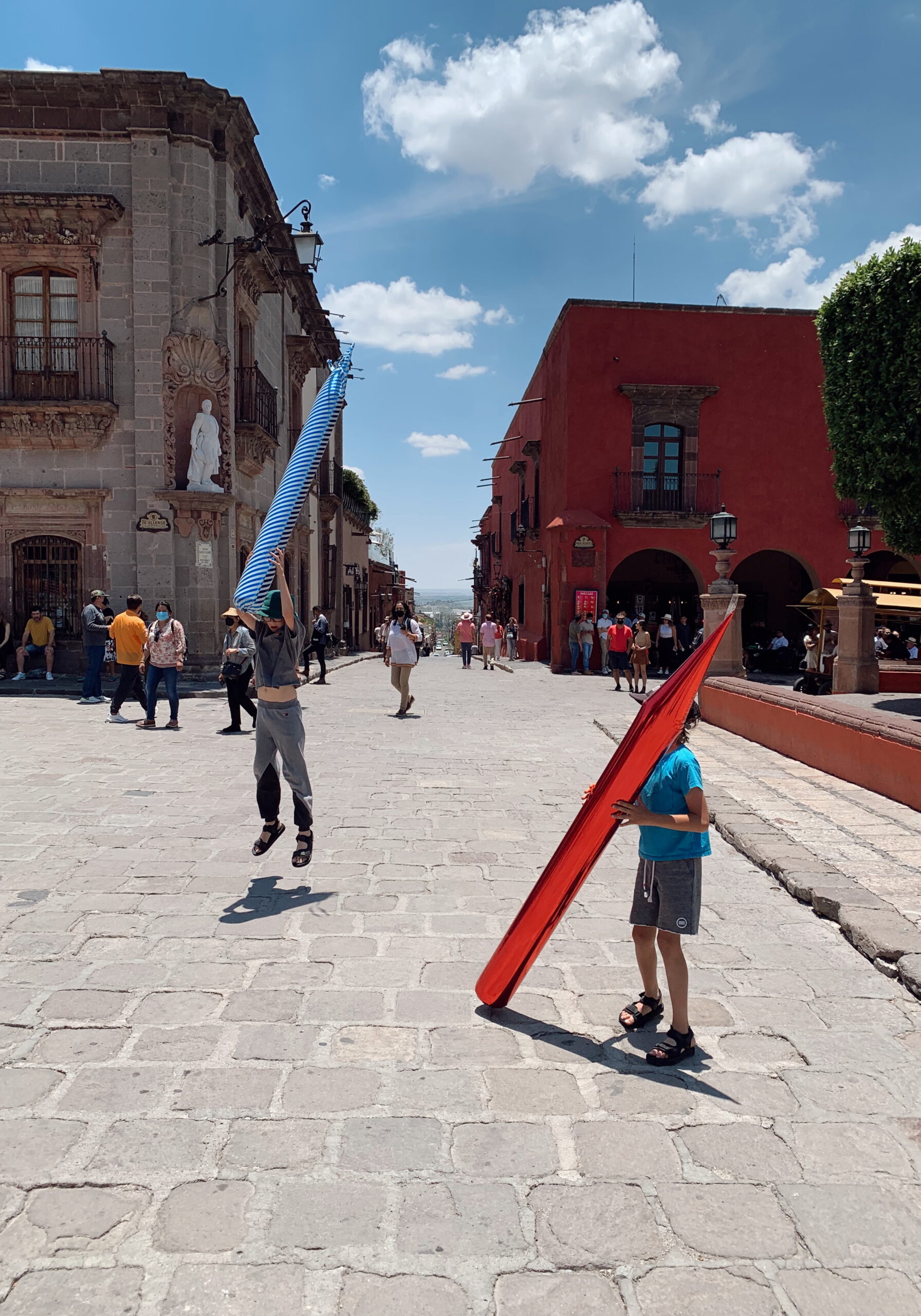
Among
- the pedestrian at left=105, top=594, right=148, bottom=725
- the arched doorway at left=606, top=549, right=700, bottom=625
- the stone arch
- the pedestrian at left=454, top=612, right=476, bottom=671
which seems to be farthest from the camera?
the arched doorway at left=606, top=549, right=700, bottom=625

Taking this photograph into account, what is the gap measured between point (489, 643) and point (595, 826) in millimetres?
20971

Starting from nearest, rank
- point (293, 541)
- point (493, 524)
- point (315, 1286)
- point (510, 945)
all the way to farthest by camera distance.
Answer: point (315, 1286) < point (510, 945) < point (293, 541) < point (493, 524)

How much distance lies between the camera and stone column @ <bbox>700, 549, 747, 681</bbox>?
41.8 ft

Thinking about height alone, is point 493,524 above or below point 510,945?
above

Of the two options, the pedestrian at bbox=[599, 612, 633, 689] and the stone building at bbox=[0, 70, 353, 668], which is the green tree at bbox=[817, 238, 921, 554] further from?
the stone building at bbox=[0, 70, 353, 668]

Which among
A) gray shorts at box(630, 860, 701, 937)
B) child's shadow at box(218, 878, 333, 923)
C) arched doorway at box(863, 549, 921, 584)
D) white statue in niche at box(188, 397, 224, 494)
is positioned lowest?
child's shadow at box(218, 878, 333, 923)

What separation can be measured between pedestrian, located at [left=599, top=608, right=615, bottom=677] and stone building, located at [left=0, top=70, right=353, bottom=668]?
30.1 feet

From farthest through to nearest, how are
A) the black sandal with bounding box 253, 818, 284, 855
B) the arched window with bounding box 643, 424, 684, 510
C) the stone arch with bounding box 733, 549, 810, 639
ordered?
the stone arch with bounding box 733, 549, 810, 639 → the arched window with bounding box 643, 424, 684, 510 → the black sandal with bounding box 253, 818, 284, 855

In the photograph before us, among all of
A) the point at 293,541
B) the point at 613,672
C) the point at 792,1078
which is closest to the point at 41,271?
the point at 293,541

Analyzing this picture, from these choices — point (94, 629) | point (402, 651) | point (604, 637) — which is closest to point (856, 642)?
point (402, 651)

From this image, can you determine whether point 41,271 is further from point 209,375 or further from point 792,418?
point 792,418

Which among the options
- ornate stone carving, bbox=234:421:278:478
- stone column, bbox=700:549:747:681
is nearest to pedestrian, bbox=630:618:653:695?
stone column, bbox=700:549:747:681

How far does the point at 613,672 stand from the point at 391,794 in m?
11.5

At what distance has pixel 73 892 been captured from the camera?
4.88m
